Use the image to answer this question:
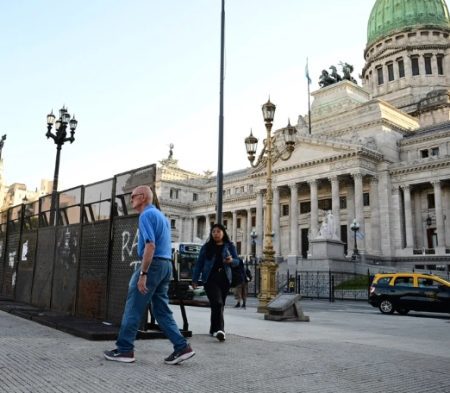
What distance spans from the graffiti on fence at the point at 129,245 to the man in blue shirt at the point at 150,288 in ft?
5.26

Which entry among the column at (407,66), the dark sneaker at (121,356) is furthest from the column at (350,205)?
the dark sneaker at (121,356)

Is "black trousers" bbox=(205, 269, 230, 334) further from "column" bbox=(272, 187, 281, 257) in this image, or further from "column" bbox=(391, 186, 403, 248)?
"column" bbox=(272, 187, 281, 257)

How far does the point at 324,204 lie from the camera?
167ft

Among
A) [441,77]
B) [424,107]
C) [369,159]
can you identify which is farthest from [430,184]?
[441,77]

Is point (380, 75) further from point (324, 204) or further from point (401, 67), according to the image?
point (324, 204)

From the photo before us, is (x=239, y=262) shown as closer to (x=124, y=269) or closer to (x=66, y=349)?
(x=124, y=269)

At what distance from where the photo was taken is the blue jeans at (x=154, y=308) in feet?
15.6

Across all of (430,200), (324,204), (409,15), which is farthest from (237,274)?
(409,15)

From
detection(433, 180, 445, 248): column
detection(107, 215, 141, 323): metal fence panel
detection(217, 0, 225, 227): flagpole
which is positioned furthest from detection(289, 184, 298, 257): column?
detection(107, 215, 141, 323): metal fence panel

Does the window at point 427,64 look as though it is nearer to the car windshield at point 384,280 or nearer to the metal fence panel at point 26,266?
the car windshield at point 384,280

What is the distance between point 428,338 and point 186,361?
6.20 meters

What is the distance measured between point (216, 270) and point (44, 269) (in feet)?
17.0

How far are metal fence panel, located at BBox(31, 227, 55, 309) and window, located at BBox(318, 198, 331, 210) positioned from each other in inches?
1678

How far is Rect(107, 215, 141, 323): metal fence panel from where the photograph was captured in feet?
22.7
